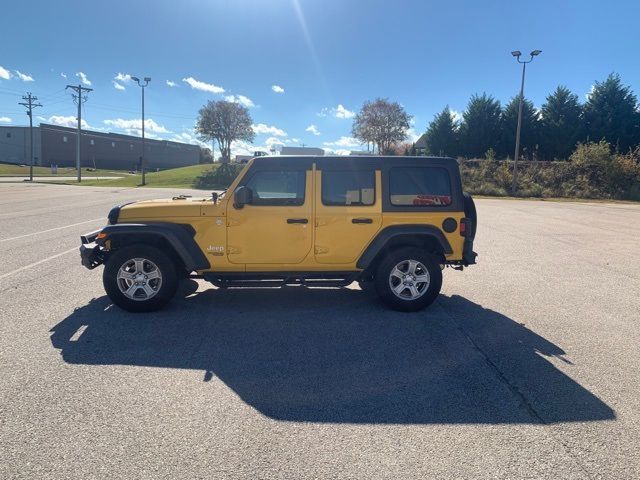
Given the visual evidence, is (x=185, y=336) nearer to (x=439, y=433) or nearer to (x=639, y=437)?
(x=439, y=433)

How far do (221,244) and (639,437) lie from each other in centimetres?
435

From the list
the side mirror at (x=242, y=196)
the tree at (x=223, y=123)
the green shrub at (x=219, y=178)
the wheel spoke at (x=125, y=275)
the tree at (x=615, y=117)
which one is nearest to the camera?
the side mirror at (x=242, y=196)

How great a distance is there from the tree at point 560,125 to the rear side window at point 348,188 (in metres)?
47.8

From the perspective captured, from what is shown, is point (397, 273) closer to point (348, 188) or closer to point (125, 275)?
point (348, 188)

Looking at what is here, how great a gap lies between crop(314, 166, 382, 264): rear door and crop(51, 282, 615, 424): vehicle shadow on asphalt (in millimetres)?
824

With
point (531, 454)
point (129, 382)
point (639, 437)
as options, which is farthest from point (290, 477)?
point (639, 437)

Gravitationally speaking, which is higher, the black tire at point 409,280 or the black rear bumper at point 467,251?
the black rear bumper at point 467,251

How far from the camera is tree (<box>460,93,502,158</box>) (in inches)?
1962

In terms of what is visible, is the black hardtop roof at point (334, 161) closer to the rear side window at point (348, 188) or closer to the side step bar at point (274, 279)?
the rear side window at point (348, 188)

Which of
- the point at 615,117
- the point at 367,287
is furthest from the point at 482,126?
the point at 367,287

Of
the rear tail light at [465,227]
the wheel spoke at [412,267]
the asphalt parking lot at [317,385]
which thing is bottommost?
the asphalt parking lot at [317,385]

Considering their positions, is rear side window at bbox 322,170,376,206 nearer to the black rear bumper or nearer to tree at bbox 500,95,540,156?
the black rear bumper

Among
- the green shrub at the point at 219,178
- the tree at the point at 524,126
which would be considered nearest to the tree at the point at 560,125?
the tree at the point at 524,126

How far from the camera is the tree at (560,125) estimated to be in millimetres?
45562
